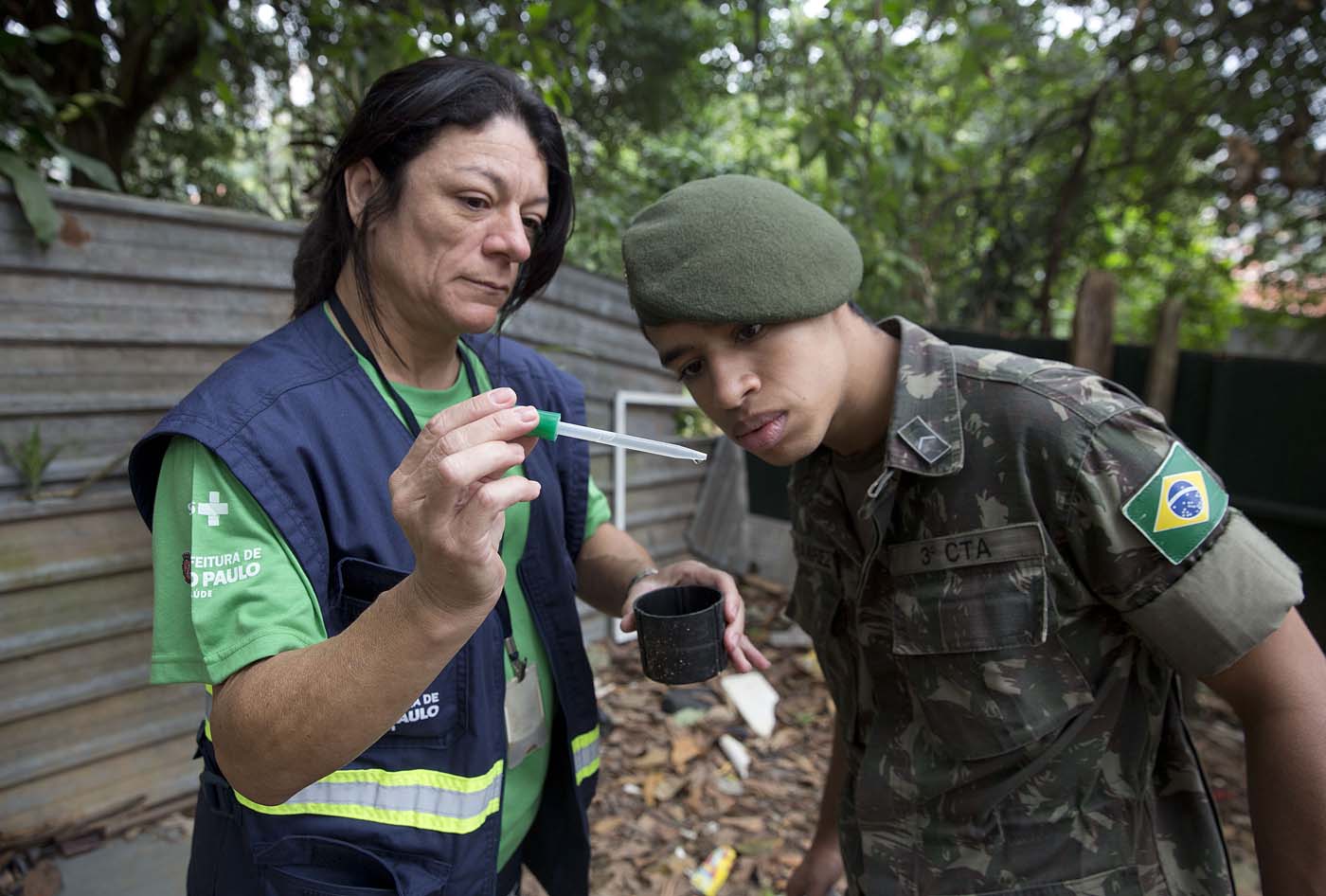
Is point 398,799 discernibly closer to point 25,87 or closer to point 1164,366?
point 25,87

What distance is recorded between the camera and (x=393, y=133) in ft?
4.99

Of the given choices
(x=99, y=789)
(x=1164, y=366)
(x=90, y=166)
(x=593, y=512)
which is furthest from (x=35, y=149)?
(x=1164, y=366)

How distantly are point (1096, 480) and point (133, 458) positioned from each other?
152 centimetres

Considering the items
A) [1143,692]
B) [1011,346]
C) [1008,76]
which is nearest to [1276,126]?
[1008,76]

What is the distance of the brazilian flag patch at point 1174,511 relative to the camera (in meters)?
1.27

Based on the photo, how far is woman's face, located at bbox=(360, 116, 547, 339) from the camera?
4.99 feet

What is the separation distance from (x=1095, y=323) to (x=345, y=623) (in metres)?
3.65

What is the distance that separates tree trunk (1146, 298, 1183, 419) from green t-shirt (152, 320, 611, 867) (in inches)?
151

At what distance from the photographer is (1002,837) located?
5.04 ft

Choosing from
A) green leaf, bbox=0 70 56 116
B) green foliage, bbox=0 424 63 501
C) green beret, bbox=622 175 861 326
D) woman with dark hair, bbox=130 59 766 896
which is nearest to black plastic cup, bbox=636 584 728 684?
woman with dark hair, bbox=130 59 766 896

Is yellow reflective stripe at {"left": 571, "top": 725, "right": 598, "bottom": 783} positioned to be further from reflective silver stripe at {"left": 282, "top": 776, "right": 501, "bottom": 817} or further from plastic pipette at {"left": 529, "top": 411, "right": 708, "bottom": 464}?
plastic pipette at {"left": 529, "top": 411, "right": 708, "bottom": 464}

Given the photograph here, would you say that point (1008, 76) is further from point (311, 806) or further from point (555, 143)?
point (311, 806)

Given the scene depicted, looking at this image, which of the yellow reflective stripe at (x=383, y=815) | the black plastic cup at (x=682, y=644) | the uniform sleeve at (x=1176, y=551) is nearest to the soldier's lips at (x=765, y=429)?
the black plastic cup at (x=682, y=644)

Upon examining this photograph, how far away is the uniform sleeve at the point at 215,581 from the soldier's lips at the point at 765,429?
0.79m
